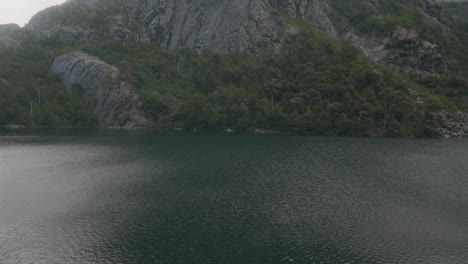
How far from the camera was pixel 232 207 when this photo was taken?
64.6m

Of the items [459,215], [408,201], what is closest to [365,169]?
[408,201]

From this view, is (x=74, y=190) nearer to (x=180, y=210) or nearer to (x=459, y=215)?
(x=180, y=210)

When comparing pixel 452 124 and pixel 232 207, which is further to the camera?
pixel 452 124

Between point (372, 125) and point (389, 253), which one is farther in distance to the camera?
point (372, 125)

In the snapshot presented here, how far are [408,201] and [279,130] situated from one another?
123 metres

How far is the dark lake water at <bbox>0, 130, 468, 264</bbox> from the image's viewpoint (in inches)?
1863

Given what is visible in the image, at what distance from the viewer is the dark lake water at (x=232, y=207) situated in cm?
4731

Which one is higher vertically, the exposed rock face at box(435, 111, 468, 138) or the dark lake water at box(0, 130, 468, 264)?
the exposed rock face at box(435, 111, 468, 138)

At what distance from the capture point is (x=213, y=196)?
71.1m

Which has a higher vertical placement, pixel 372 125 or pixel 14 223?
pixel 372 125

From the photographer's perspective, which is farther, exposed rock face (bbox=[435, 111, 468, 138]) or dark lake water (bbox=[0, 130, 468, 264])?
exposed rock face (bbox=[435, 111, 468, 138])

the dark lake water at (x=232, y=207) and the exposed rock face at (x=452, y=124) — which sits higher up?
the exposed rock face at (x=452, y=124)

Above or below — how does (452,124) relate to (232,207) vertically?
above

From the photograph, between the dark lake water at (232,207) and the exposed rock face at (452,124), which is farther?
the exposed rock face at (452,124)
